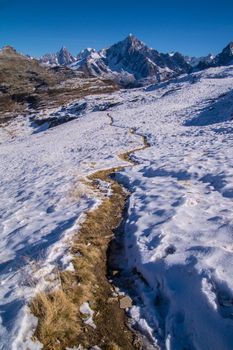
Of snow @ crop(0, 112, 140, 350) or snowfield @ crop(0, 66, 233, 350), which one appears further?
snow @ crop(0, 112, 140, 350)

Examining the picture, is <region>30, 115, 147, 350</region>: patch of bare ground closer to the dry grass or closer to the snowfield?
the dry grass

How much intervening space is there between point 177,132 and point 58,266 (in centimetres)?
2250

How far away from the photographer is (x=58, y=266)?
7.95 m

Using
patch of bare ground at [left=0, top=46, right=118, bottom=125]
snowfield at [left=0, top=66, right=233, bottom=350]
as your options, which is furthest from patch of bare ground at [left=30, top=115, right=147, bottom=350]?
patch of bare ground at [left=0, top=46, right=118, bottom=125]

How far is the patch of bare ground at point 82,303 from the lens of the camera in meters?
5.91

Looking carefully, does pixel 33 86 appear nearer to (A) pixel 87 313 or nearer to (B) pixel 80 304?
(B) pixel 80 304

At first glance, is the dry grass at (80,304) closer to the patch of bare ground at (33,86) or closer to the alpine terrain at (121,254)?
the alpine terrain at (121,254)

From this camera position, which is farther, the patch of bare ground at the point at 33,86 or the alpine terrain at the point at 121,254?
the patch of bare ground at the point at 33,86

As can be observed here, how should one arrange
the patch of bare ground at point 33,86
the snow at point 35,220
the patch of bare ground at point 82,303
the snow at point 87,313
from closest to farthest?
the patch of bare ground at point 82,303 → the snow at point 87,313 → the snow at point 35,220 → the patch of bare ground at point 33,86

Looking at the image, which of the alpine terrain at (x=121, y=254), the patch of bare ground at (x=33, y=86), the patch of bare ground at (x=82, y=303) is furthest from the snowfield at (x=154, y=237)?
the patch of bare ground at (x=33, y=86)

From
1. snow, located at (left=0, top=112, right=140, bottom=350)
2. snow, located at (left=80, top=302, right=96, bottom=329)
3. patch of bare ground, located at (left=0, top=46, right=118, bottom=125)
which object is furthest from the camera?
patch of bare ground, located at (left=0, top=46, right=118, bottom=125)

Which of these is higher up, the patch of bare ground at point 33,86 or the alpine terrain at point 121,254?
the alpine terrain at point 121,254

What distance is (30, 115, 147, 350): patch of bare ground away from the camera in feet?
19.4

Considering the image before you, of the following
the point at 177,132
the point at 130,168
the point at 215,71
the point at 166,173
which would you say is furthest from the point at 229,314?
the point at 215,71
